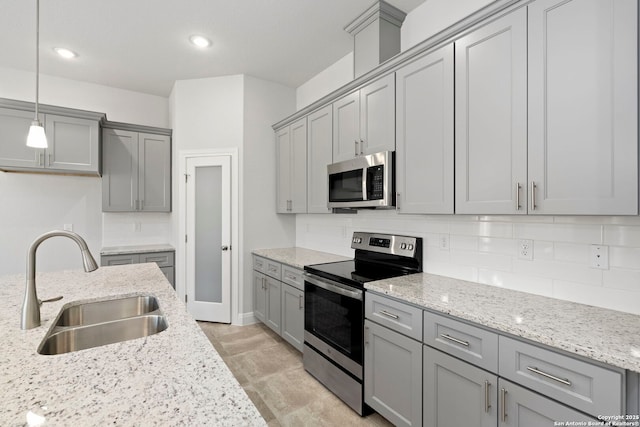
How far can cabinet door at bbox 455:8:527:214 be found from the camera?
156 centimetres

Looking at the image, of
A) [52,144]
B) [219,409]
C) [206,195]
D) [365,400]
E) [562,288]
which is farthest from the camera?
[206,195]

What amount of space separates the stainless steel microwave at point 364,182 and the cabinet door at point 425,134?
2.8 inches

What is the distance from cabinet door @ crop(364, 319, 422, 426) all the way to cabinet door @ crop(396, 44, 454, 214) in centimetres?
83

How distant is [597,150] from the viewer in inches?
51.7

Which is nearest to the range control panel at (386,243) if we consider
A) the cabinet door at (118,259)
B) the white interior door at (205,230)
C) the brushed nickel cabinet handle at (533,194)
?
the brushed nickel cabinet handle at (533,194)

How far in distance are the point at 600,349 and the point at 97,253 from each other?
481cm

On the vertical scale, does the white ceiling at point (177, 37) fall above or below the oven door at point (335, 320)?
above

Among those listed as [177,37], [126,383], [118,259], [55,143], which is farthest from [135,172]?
[126,383]

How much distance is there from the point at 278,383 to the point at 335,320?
759 mm

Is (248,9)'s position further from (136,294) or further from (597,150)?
(597,150)

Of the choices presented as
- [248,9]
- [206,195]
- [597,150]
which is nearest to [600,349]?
[597,150]

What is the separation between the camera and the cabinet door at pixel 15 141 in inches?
127

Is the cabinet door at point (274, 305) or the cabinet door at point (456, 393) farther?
the cabinet door at point (274, 305)

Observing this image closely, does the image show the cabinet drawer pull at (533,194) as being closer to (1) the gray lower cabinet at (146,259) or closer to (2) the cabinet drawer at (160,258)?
(1) the gray lower cabinet at (146,259)
